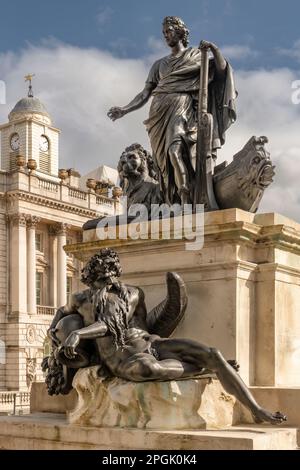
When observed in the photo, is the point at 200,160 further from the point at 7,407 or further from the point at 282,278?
the point at 7,407

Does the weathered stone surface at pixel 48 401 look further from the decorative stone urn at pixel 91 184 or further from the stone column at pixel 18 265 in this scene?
the decorative stone urn at pixel 91 184

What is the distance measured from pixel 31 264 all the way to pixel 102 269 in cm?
4646

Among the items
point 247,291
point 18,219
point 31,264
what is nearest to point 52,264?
point 31,264

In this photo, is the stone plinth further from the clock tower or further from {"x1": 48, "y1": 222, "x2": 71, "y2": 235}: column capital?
the clock tower

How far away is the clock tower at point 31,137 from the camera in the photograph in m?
61.3

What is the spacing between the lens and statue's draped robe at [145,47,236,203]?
29.8 feet

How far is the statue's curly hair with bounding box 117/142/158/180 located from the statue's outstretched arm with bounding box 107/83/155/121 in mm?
417

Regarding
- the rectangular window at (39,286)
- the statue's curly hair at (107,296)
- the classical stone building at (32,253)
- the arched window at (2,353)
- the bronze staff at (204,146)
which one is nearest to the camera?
the statue's curly hair at (107,296)

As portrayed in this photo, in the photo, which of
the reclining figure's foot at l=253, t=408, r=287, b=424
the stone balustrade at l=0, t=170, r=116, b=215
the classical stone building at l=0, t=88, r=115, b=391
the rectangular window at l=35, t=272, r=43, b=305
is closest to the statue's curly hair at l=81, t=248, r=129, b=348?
the reclining figure's foot at l=253, t=408, r=287, b=424

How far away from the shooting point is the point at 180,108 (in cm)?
913

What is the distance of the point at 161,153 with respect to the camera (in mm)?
9266

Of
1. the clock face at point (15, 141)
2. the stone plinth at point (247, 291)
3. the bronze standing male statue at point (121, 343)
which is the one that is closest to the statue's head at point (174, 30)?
the stone plinth at point (247, 291)

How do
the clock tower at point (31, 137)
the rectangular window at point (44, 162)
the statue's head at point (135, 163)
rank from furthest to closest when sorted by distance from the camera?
the rectangular window at point (44, 162) → the clock tower at point (31, 137) → the statue's head at point (135, 163)

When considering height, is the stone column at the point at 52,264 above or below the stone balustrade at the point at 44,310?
above
